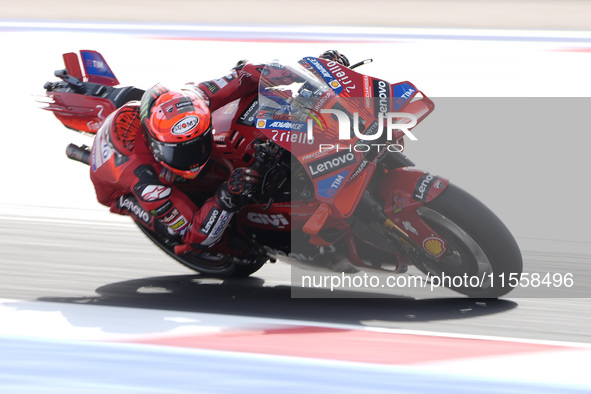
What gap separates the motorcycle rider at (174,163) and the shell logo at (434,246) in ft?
2.98

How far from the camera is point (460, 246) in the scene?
13.8 feet

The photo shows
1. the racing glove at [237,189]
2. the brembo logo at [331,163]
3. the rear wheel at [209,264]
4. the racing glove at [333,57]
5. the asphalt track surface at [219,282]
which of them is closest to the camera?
the brembo logo at [331,163]

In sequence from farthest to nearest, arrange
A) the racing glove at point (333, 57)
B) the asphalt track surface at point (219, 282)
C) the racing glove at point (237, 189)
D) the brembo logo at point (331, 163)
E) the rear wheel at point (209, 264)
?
the rear wheel at point (209, 264)
the racing glove at point (333, 57)
the asphalt track surface at point (219, 282)
the racing glove at point (237, 189)
the brembo logo at point (331, 163)

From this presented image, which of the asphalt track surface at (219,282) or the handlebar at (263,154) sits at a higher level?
the handlebar at (263,154)

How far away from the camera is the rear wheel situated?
5.08m

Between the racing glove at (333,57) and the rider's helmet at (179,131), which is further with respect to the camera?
the racing glove at (333,57)

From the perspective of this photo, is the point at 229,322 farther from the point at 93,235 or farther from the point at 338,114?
the point at 93,235

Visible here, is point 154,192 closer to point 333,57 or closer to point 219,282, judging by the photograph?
point 219,282

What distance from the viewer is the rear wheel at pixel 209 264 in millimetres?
5078

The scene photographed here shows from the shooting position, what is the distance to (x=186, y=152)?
13.9ft

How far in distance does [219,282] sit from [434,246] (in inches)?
59.1

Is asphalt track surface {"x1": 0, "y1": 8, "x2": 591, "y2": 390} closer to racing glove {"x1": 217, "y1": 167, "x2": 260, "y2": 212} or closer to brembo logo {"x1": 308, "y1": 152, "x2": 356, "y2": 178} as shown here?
racing glove {"x1": 217, "y1": 167, "x2": 260, "y2": 212}

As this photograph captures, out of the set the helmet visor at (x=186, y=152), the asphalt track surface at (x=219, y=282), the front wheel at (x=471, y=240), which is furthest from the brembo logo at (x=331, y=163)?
the asphalt track surface at (x=219, y=282)

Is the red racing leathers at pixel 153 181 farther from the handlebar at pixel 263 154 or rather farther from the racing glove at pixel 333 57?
the racing glove at pixel 333 57
